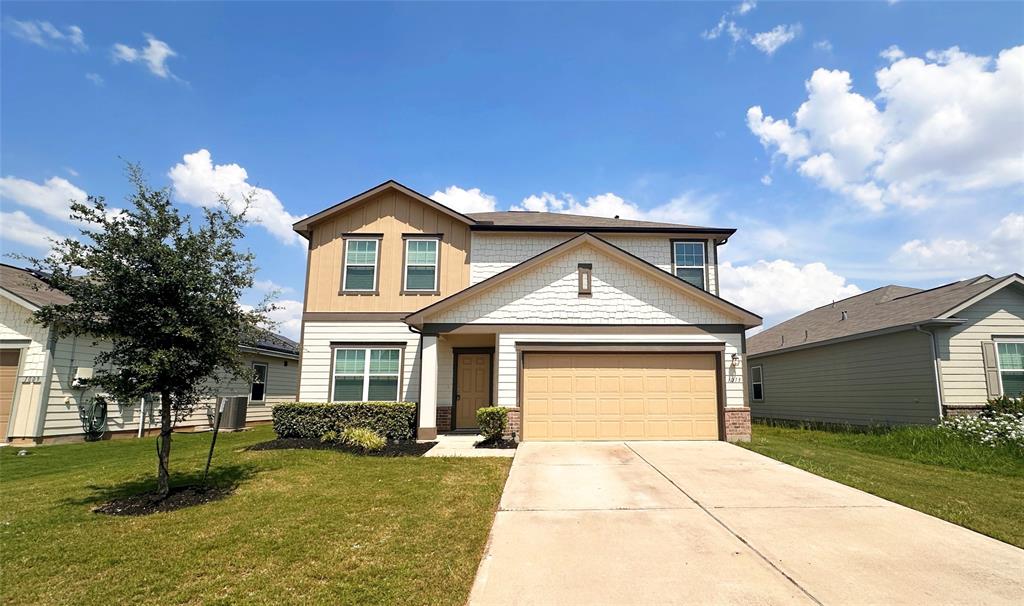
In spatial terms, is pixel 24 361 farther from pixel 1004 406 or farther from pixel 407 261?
pixel 1004 406

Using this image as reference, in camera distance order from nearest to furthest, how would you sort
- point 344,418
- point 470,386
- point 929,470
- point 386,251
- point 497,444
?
1. point 929,470
2. point 497,444
3. point 344,418
4. point 470,386
5. point 386,251

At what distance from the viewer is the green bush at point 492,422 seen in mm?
11672

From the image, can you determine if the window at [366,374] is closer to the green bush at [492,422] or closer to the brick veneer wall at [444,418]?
the brick veneer wall at [444,418]

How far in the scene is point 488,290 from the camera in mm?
12992

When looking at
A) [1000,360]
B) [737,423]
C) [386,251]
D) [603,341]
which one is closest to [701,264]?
[603,341]

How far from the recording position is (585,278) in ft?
42.7

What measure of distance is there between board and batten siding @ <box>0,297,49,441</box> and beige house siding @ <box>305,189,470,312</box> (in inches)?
273

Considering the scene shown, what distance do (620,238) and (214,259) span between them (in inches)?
473

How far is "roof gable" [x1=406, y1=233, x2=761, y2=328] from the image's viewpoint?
502 inches

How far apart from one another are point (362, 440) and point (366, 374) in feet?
11.8

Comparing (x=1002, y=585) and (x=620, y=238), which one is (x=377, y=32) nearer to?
(x=620, y=238)

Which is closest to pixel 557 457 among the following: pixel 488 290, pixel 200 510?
pixel 488 290

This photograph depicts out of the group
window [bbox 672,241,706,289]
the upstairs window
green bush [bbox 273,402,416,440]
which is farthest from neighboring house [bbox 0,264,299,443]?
window [bbox 672,241,706,289]

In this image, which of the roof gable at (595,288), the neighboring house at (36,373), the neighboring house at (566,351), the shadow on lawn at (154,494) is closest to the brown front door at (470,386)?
the neighboring house at (566,351)
